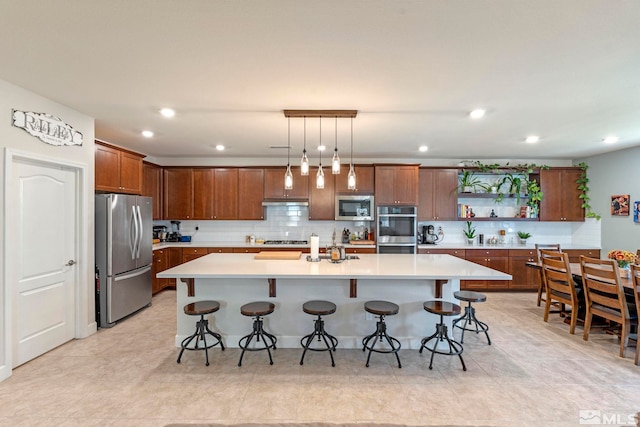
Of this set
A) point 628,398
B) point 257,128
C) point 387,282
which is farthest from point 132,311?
point 628,398

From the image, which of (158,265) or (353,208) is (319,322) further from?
(158,265)

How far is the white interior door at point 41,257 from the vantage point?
2.75 m

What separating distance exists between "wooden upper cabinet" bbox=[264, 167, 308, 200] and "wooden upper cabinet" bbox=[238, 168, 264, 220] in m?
0.12

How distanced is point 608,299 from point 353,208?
11.8 ft

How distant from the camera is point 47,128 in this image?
2.95 meters

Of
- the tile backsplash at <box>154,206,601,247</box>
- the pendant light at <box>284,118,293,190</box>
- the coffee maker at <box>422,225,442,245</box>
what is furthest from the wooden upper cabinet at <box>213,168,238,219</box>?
the coffee maker at <box>422,225,442,245</box>

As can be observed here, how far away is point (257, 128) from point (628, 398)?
14.3 ft

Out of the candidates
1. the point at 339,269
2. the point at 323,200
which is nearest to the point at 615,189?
the point at 323,200

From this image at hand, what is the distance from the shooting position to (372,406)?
2.20 m

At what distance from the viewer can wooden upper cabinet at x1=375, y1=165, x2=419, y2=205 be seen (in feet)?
18.1

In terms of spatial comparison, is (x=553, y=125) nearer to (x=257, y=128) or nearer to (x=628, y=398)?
(x=628, y=398)

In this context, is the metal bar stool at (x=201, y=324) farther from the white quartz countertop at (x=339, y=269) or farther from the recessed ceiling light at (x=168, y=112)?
the recessed ceiling light at (x=168, y=112)

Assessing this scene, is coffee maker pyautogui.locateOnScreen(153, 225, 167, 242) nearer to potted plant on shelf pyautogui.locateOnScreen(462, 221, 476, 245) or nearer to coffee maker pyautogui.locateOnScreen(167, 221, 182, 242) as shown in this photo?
coffee maker pyautogui.locateOnScreen(167, 221, 182, 242)

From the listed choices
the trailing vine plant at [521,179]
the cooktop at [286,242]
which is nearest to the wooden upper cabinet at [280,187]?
the cooktop at [286,242]
